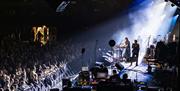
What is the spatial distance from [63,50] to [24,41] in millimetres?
1990

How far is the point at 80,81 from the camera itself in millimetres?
12266

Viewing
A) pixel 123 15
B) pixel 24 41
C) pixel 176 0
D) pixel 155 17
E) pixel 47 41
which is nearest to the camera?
pixel 176 0

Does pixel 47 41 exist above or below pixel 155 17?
below

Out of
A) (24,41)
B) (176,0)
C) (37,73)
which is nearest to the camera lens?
(176,0)

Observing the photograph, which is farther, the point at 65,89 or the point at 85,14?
the point at 85,14

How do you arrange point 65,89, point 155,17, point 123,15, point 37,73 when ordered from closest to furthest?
1. point 65,89
2. point 37,73
3. point 155,17
4. point 123,15

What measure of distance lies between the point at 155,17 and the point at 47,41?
6736 mm

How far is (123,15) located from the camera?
77.0 ft

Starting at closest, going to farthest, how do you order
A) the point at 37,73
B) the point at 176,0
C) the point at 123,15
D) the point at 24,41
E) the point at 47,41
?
the point at 176,0 → the point at 37,73 → the point at 24,41 → the point at 47,41 → the point at 123,15

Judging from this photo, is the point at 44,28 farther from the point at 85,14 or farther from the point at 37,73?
the point at 37,73

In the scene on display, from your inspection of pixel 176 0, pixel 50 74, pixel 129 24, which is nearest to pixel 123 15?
pixel 129 24

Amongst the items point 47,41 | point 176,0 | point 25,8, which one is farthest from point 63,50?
point 176,0

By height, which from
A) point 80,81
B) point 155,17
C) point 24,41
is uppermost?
point 155,17

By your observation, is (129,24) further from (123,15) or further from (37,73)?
(37,73)
